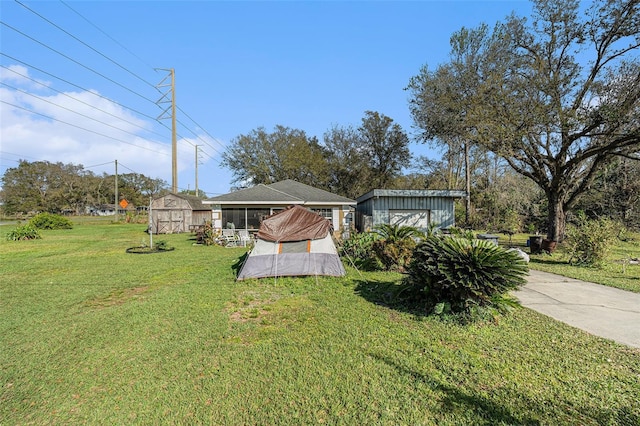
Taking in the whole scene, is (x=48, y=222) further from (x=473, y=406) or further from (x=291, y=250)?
(x=473, y=406)

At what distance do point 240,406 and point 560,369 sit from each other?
133 inches

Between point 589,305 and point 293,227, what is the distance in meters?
6.26

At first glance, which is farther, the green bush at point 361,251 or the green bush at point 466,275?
the green bush at point 361,251

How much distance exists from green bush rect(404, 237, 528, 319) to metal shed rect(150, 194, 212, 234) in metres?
20.8

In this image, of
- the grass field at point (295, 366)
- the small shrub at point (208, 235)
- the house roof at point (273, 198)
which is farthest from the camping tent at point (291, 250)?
the small shrub at point (208, 235)

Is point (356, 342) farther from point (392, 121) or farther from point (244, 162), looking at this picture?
point (244, 162)

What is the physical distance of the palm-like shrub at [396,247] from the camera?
809cm

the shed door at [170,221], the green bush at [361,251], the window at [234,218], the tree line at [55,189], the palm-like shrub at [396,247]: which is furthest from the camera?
the tree line at [55,189]

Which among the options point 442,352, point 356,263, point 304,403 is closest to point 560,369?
point 442,352

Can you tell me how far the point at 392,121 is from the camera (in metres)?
29.0

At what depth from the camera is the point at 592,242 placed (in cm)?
878

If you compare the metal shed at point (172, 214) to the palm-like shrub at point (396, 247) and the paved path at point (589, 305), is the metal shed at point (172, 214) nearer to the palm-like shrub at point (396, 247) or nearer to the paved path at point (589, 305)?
the palm-like shrub at point (396, 247)

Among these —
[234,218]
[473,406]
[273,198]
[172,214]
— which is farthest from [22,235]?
[473,406]

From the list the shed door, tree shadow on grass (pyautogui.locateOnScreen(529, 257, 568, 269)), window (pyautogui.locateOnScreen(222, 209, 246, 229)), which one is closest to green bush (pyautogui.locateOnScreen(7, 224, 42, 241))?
the shed door
